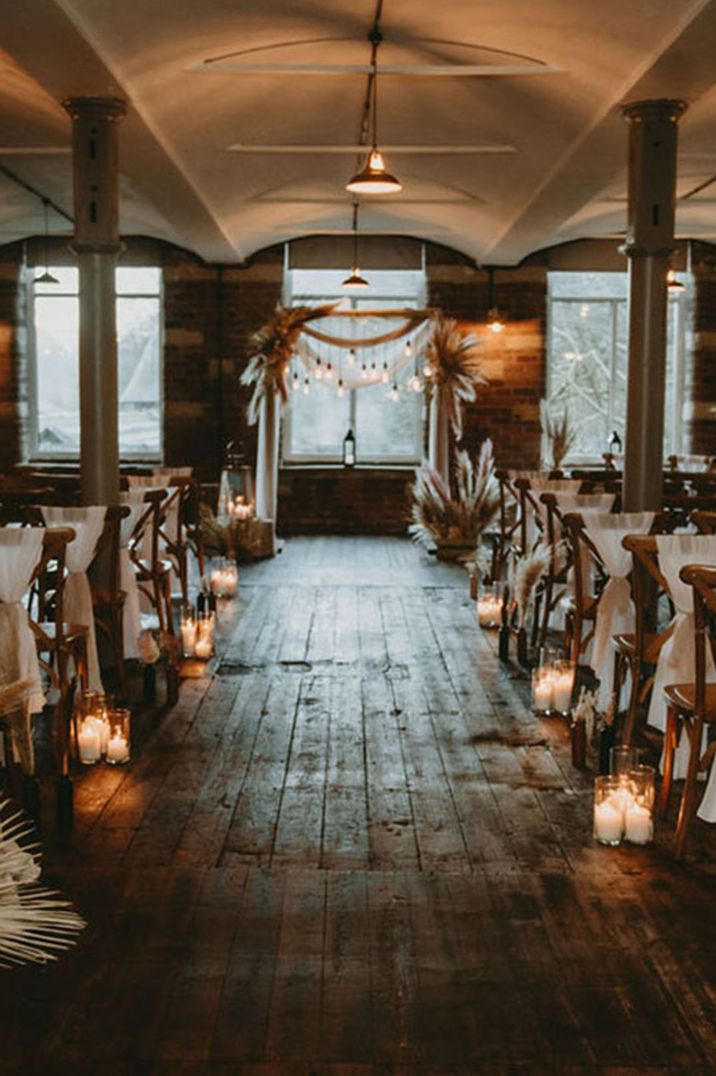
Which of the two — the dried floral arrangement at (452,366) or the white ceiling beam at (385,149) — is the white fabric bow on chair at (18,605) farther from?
the dried floral arrangement at (452,366)

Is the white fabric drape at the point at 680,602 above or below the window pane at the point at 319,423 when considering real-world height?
below

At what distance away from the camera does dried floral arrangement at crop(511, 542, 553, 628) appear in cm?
712

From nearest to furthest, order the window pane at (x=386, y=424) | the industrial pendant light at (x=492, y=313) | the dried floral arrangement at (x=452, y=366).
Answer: the dried floral arrangement at (x=452, y=366), the industrial pendant light at (x=492, y=313), the window pane at (x=386, y=424)

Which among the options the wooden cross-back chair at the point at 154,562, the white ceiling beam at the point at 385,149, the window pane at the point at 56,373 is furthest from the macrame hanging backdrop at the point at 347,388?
the wooden cross-back chair at the point at 154,562

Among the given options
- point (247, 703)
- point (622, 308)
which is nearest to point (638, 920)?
point (247, 703)

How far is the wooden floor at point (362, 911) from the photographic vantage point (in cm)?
284

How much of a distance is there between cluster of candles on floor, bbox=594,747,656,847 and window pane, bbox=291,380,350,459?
35.9ft

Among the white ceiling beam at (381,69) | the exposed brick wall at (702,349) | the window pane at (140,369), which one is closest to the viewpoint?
the white ceiling beam at (381,69)

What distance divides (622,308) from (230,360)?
178 inches

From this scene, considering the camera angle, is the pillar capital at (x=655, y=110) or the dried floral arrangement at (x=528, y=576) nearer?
Result: the pillar capital at (x=655, y=110)

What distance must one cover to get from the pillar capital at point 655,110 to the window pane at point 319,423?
8.14m

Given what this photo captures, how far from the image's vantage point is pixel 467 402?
14.4 metres

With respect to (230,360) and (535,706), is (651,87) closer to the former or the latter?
(535,706)

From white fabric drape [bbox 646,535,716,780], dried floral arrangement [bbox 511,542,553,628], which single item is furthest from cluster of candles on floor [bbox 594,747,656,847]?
dried floral arrangement [bbox 511,542,553,628]
